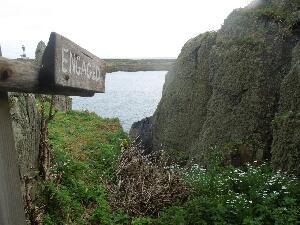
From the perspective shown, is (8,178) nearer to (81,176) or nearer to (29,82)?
(29,82)

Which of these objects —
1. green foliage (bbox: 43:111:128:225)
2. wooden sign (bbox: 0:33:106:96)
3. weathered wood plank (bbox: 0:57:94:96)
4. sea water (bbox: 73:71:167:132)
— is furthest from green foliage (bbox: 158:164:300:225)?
sea water (bbox: 73:71:167:132)

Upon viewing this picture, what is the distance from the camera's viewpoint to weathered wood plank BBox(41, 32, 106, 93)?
2084 mm

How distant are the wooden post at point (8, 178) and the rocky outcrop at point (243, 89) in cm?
739

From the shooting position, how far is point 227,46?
1209cm

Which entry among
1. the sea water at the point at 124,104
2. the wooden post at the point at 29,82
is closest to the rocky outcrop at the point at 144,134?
the sea water at the point at 124,104

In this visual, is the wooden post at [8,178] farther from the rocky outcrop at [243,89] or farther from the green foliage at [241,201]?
the rocky outcrop at [243,89]

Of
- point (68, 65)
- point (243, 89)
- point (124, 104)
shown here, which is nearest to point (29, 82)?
point (68, 65)

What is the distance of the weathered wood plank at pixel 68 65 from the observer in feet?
6.84

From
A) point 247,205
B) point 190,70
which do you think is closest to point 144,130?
point 190,70

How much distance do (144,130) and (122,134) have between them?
1393mm

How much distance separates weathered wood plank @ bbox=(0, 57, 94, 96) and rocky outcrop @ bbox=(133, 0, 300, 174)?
7.56 meters

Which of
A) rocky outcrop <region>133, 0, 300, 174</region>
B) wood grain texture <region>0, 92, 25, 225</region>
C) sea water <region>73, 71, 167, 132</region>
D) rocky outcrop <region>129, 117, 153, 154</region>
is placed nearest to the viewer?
wood grain texture <region>0, 92, 25, 225</region>

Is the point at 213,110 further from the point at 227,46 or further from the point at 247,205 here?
the point at 247,205

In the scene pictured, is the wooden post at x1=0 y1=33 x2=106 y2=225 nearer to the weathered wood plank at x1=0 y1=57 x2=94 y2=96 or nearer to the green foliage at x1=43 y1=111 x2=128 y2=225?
the weathered wood plank at x1=0 y1=57 x2=94 y2=96
